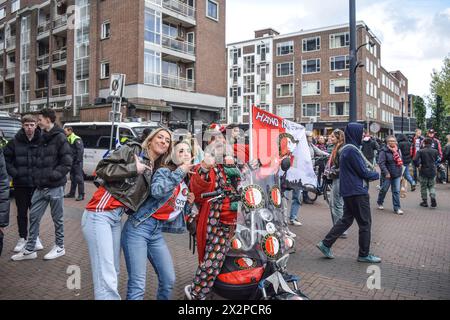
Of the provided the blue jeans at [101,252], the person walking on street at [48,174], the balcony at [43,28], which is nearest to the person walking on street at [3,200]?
the blue jeans at [101,252]

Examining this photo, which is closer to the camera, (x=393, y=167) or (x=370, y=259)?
(x=370, y=259)

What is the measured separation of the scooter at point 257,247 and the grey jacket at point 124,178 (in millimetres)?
583

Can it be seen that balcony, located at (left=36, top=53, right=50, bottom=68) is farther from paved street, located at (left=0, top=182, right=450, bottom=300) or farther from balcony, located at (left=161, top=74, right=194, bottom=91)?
paved street, located at (left=0, top=182, right=450, bottom=300)

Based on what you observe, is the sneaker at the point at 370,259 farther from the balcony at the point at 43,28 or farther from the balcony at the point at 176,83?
the balcony at the point at 43,28

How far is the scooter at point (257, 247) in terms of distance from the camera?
132 inches

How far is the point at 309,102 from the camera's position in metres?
48.5

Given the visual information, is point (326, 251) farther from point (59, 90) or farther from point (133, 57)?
point (59, 90)

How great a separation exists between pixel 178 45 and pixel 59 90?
11768 millimetres

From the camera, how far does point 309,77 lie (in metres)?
48.5

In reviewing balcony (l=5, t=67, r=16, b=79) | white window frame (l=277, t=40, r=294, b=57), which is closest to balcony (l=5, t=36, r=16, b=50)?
balcony (l=5, t=67, r=16, b=79)

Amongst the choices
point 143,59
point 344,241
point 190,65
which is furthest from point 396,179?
point 190,65

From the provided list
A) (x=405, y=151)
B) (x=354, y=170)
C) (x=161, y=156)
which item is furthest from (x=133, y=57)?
(x=161, y=156)
